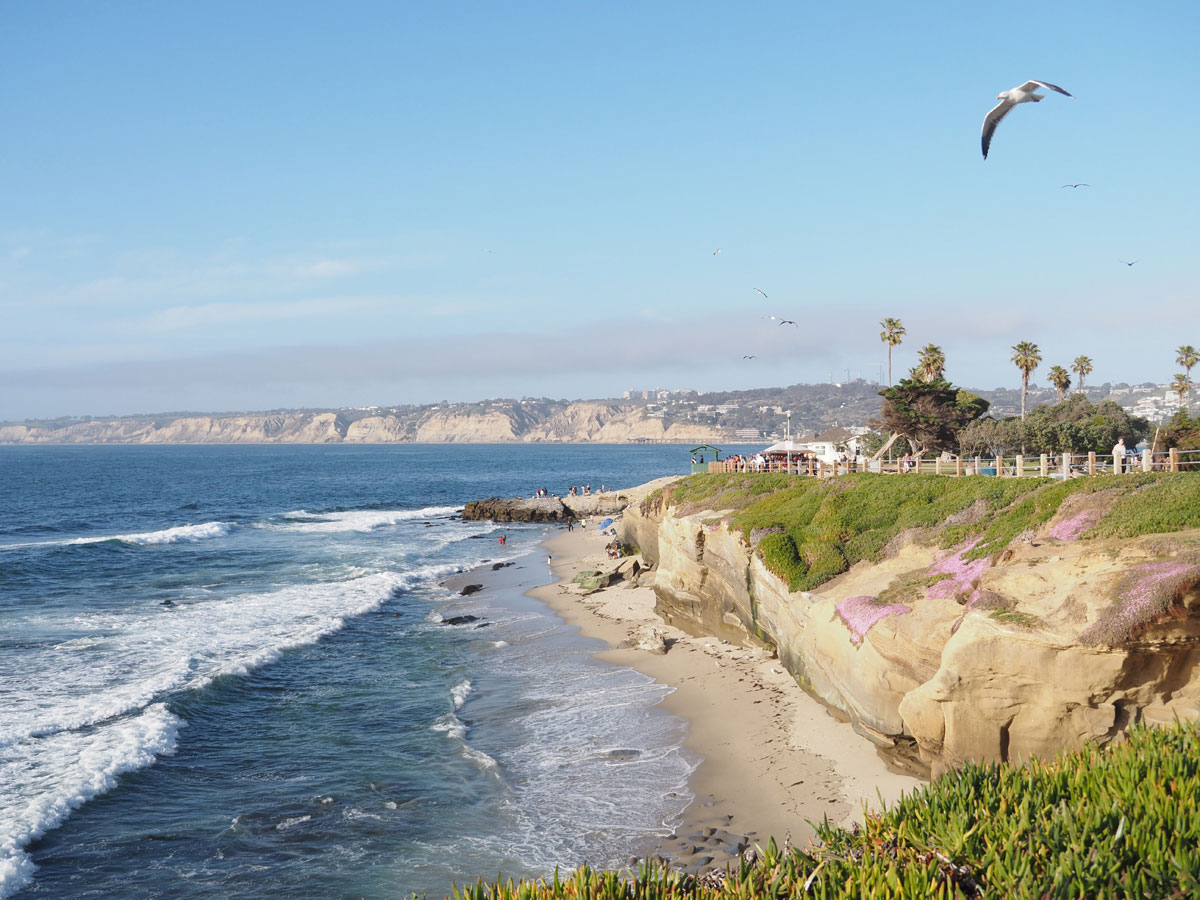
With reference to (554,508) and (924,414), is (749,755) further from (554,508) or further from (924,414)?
(554,508)

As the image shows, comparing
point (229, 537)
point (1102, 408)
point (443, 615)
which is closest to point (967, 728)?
point (443, 615)

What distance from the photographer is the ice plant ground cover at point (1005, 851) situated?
6391 millimetres

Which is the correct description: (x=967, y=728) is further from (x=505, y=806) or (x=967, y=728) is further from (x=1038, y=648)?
(x=505, y=806)

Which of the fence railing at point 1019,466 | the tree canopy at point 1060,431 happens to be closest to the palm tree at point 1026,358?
the tree canopy at point 1060,431

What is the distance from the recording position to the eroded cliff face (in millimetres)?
12500

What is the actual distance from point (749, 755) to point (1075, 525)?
7992 millimetres

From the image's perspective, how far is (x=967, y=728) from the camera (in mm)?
13742

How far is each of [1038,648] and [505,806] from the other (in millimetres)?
9494

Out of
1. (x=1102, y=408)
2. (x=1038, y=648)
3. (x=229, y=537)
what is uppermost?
(x=1102, y=408)

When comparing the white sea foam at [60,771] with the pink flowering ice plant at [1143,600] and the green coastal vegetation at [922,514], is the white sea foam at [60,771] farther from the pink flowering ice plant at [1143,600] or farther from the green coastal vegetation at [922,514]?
the pink flowering ice plant at [1143,600]

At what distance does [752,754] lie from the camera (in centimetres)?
1728

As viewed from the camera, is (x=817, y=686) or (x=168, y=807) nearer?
(x=168, y=807)

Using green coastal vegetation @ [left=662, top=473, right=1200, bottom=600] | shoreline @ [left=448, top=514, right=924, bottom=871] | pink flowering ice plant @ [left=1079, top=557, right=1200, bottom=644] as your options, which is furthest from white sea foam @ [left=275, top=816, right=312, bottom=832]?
pink flowering ice plant @ [left=1079, top=557, right=1200, bottom=644]

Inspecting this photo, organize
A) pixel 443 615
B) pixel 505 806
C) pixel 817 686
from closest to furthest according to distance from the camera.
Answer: pixel 505 806 → pixel 817 686 → pixel 443 615
